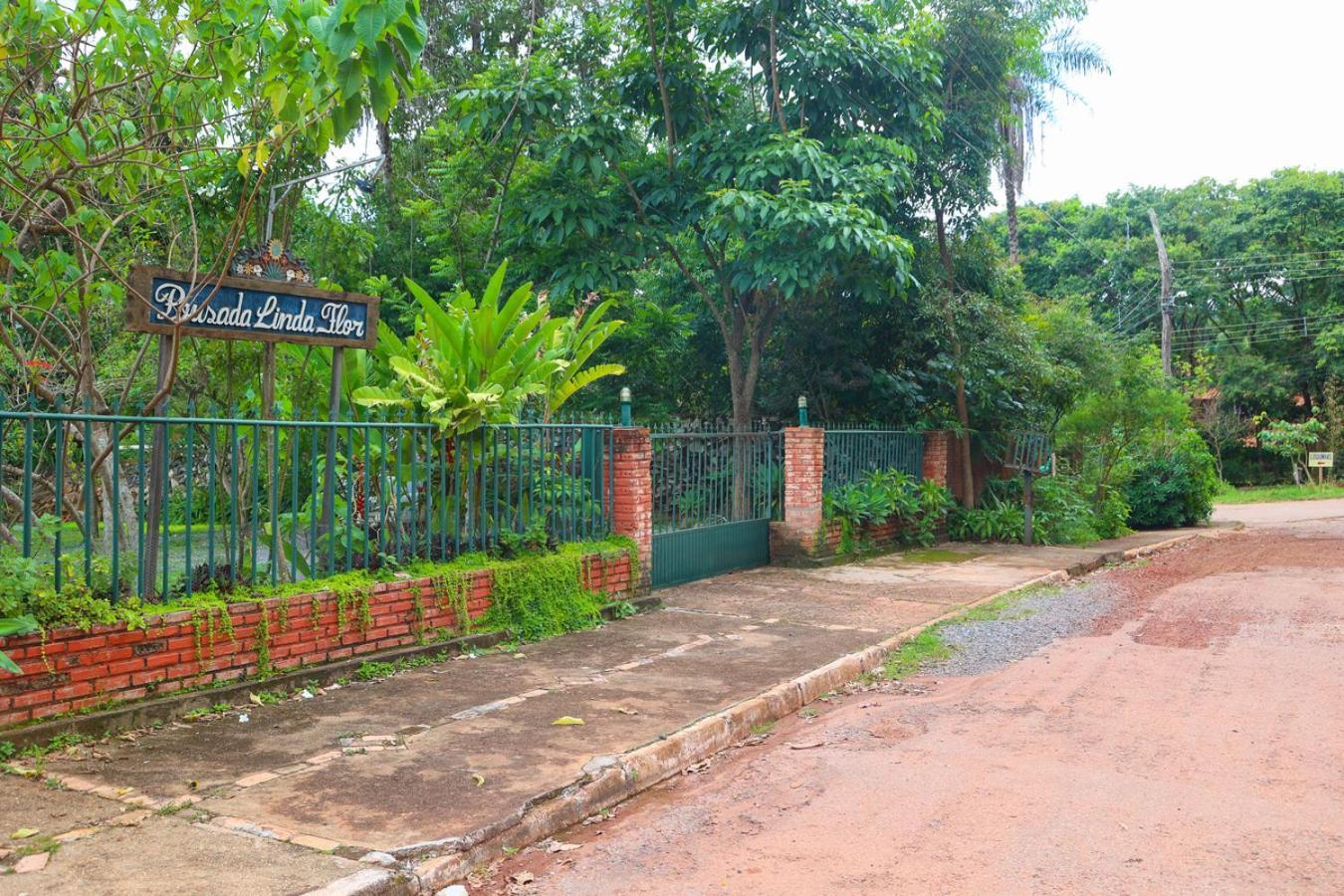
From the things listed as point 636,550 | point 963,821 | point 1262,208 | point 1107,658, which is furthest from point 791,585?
point 1262,208

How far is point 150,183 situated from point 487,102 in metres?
6.22

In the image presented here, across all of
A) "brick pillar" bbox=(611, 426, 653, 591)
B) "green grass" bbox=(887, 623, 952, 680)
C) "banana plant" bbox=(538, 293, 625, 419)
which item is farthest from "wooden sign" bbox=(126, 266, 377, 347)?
"green grass" bbox=(887, 623, 952, 680)

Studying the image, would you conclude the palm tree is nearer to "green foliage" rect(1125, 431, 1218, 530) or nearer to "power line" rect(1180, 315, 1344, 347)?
"green foliage" rect(1125, 431, 1218, 530)

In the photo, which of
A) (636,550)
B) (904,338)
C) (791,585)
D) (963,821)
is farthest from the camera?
(904,338)

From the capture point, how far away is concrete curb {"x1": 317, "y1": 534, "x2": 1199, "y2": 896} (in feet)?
13.8

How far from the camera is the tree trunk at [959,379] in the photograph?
16.2 m

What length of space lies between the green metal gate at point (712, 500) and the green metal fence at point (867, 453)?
1164mm

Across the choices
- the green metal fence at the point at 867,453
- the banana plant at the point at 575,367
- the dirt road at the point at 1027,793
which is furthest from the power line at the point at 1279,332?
the banana plant at the point at 575,367

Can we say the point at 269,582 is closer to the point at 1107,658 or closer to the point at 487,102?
the point at 1107,658

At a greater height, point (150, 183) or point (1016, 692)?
point (150, 183)

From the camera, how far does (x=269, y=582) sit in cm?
718

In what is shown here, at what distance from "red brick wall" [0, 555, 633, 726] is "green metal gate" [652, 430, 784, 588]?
12.4ft

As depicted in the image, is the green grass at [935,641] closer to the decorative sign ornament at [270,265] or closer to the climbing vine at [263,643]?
the climbing vine at [263,643]

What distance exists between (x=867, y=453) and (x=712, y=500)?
3.74 m
